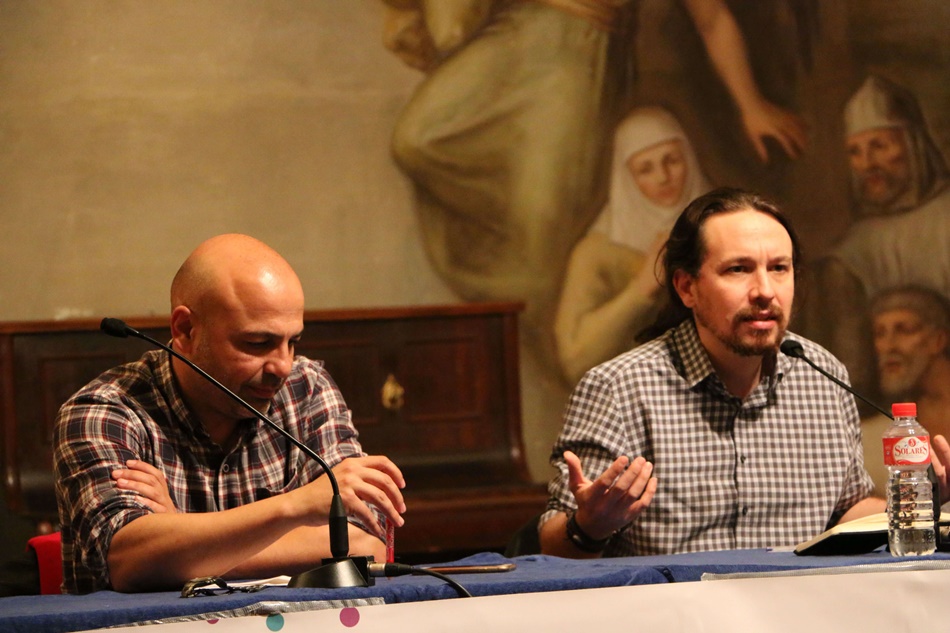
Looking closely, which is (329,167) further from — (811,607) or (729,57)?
(811,607)

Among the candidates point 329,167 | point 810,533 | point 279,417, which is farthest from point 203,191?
point 810,533

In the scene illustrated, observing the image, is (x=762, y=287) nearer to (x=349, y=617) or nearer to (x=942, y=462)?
(x=942, y=462)

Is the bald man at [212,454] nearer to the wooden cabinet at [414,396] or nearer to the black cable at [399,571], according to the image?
the black cable at [399,571]

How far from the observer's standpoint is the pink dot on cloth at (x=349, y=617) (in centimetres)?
153

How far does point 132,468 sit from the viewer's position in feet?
7.70

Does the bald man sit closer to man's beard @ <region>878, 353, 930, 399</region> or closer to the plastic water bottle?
the plastic water bottle

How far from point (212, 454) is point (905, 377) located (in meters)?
4.75

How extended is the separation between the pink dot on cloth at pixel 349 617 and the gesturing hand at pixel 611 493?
0.99m

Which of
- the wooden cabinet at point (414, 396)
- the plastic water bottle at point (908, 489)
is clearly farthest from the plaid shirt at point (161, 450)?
the wooden cabinet at point (414, 396)

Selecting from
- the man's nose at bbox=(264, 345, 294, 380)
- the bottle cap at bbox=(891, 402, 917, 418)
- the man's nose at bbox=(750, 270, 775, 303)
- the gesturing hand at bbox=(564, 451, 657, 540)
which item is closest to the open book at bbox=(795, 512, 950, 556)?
the bottle cap at bbox=(891, 402, 917, 418)

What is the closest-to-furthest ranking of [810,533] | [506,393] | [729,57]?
[810,533] < [506,393] < [729,57]

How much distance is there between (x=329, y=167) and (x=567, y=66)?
57.3 inches

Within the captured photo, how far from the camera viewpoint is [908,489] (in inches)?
87.3

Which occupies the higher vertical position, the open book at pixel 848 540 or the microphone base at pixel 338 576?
the microphone base at pixel 338 576
